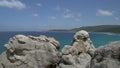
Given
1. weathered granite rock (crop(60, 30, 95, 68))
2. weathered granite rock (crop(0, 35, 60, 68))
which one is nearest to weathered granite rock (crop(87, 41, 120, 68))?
weathered granite rock (crop(60, 30, 95, 68))

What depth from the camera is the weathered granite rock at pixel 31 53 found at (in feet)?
44.4

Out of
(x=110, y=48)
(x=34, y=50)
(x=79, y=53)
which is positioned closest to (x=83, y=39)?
(x=79, y=53)

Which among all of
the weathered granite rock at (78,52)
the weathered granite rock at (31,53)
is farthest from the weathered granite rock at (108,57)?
the weathered granite rock at (31,53)

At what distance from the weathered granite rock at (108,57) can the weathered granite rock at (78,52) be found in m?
5.44

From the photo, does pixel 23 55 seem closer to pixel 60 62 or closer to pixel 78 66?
pixel 60 62

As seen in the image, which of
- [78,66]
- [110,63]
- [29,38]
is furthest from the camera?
[29,38]

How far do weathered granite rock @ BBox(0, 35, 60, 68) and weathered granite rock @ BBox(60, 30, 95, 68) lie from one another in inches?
19.2

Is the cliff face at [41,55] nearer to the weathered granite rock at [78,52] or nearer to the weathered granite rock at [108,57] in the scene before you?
the weathered granite rock at [78,52]

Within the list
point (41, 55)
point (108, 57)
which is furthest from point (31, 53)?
point (108, 57)

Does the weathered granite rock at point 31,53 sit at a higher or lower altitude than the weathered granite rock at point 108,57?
lower

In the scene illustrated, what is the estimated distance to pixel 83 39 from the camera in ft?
49.2

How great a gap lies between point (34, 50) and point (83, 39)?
279 centimetres

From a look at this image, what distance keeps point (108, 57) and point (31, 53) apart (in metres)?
6.77

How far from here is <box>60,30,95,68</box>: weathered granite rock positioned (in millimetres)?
13477
